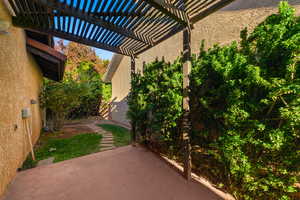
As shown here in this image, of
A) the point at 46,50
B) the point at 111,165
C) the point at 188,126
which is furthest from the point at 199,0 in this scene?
the point at 46,50

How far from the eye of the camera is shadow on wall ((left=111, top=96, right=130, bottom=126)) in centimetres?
958

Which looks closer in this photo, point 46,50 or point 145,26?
point 145,26

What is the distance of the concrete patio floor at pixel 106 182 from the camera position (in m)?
2.46

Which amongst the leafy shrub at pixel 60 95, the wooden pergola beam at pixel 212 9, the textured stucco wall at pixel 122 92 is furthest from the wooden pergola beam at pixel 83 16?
the textured stucco wall at pixel 122 92

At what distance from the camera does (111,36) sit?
12.2 feet

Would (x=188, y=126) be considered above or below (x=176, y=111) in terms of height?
below

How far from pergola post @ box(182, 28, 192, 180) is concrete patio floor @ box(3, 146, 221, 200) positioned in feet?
1.13

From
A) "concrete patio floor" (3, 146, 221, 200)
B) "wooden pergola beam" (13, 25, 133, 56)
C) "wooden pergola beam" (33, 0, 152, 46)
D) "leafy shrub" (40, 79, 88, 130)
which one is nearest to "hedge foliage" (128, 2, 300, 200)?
"concrete patio floor" (3, 146, 221, 200)

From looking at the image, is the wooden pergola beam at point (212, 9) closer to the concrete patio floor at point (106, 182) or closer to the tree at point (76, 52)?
the concrete patio floor at point (106, 182)

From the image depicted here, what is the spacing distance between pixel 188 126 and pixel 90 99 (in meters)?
12.6

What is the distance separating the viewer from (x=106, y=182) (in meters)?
2.85

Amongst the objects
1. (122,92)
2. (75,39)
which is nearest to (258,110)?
(75,39)

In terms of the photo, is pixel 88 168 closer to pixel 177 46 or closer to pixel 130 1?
pixel 130 1

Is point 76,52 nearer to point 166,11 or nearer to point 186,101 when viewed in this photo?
point 166,11
